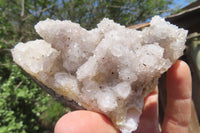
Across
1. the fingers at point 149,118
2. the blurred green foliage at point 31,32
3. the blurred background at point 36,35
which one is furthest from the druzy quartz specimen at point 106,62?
the blurred green foliage at point 31,32

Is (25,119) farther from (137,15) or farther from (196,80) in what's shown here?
(137,15)

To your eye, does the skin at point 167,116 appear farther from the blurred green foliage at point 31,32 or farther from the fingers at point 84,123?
the blurred green foliage at point 31,32

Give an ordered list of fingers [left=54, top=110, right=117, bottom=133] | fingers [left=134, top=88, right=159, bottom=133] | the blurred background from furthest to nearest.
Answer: the blurred background → fingers [left=134, top=88, right=159, bottom=133] → fingers [left=54, top=110, right=117, bottom=133]

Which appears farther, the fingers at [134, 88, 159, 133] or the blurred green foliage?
the blurred green foliage

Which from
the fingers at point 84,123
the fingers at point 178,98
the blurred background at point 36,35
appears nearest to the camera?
the fingers at point 84,123

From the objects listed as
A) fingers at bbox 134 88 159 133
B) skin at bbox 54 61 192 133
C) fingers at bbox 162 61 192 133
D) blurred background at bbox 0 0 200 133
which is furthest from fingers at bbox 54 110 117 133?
blurred background at bbox 0 0 200 133

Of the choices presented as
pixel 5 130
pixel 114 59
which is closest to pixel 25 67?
pixel 114 59

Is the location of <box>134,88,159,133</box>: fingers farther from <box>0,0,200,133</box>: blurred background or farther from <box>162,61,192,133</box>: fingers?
<box>0,0,200,133</box>: blurred background

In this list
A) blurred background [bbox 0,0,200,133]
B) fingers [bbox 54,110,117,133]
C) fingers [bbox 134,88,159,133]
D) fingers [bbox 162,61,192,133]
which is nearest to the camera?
fingers [bbox 54,110,117,133]
